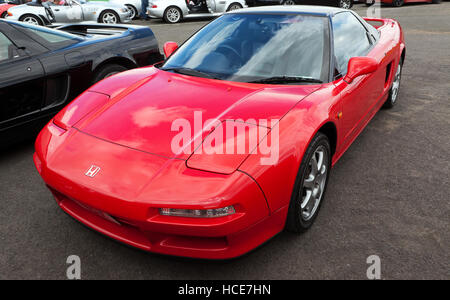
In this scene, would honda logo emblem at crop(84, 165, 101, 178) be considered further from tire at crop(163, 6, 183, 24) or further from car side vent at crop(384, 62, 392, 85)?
tire at crop(163, 6, 183, 24)

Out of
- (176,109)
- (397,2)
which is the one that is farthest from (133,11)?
(176,109)

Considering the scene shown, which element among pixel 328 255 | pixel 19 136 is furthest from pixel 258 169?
pixel 19 136

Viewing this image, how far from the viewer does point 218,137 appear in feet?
6.62

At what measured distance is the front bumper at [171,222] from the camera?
1.75 meters

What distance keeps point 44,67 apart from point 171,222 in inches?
103

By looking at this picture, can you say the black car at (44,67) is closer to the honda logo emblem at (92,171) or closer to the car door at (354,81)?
the honda logo emblem at (92,171)

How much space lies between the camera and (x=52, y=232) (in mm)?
2461

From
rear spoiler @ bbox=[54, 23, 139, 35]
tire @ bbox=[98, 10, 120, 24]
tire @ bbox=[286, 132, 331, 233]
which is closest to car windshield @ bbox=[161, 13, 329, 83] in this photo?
tire @ bbox=[286, 132, 331, 233]

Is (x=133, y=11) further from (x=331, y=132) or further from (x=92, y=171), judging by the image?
(x=92, y=171)

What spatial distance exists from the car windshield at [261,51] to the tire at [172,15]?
10472mm
